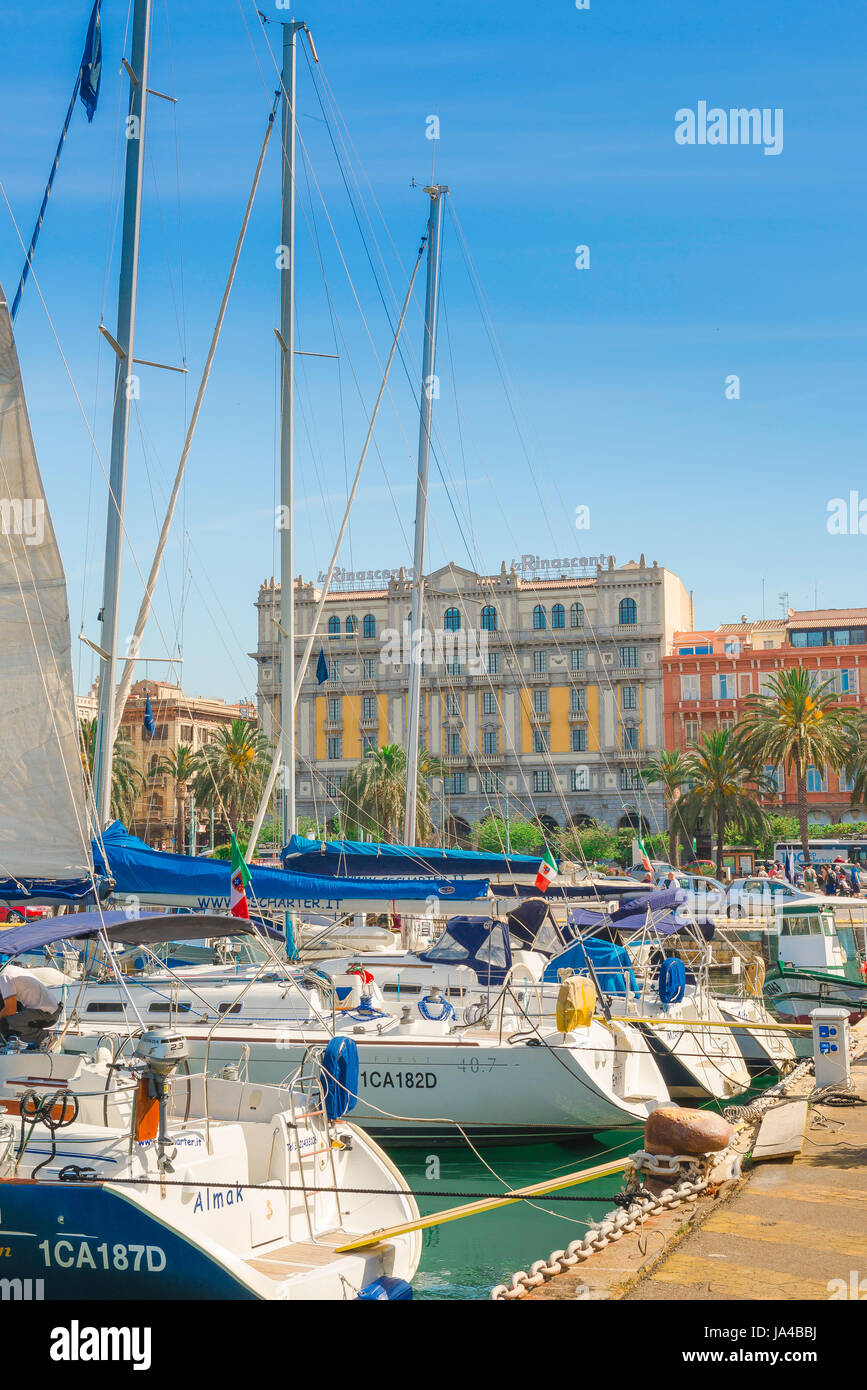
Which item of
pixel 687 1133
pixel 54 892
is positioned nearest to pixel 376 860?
pixel 54 892

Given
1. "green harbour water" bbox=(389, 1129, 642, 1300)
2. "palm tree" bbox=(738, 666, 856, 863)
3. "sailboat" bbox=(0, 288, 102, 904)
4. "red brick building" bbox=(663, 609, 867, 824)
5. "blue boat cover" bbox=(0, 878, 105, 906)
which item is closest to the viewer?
"sailboat" bbox=(0, 288, 102, 904)

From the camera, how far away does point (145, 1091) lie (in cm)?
853

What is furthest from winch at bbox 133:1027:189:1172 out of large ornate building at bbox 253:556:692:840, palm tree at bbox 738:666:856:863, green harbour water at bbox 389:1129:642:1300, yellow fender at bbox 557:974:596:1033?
large ornate building at bbox 253:556:692:840

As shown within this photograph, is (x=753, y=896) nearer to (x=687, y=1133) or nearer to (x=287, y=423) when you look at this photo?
(x=287, y=423)

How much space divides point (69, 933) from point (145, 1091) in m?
3.61

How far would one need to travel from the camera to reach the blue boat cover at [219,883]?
1509 centimetres

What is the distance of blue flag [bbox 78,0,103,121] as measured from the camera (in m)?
17.0

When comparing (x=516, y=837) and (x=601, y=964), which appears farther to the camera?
(x=516, y=837)

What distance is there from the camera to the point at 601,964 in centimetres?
1988

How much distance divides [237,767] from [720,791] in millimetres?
22663

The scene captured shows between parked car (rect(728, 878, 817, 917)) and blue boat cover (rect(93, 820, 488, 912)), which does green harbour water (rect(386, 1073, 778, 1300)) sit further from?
parked car (rect(728, 878, 817, 917))

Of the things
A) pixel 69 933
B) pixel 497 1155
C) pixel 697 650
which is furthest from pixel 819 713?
pixel 69 933

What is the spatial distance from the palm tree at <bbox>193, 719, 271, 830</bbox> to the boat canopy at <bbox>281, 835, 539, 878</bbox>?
41051 mm
